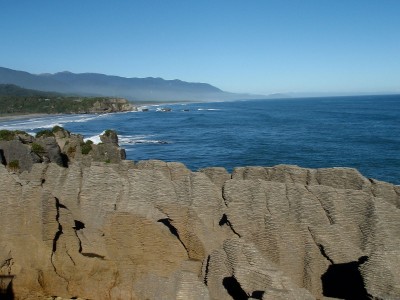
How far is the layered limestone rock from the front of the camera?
11781 millimetres

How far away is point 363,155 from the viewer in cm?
5562

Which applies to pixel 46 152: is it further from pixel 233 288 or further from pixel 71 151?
pixel 233 288

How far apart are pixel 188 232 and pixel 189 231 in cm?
4

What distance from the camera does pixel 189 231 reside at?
12875mm

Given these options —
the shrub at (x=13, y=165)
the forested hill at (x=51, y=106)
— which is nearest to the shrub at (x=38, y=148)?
the shrub at (x=13, y=165)

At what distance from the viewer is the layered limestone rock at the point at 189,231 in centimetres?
1178

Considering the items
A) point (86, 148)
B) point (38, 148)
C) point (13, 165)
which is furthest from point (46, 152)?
point (86, 148)

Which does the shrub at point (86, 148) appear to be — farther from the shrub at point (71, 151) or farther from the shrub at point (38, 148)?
the shrub at point (38, 148)

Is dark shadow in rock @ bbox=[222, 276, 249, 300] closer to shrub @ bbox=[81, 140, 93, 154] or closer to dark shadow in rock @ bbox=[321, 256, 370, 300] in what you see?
dark shadow in rock @ bbox=[321, 256, 370, 300]

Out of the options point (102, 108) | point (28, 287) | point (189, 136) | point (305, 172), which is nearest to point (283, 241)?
point (305, 172)

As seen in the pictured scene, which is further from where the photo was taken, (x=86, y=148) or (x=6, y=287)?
(x=86, y=148)

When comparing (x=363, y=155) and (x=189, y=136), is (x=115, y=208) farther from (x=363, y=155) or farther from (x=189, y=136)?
(x=189, y=136)

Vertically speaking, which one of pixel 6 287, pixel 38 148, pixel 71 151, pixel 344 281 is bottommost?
pixel 6 287

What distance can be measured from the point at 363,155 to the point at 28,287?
1995 inches
